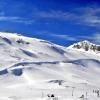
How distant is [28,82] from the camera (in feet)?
593

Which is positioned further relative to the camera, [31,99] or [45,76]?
[45,76]

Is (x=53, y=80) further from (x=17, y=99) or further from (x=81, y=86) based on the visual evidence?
(x=17, y=99)

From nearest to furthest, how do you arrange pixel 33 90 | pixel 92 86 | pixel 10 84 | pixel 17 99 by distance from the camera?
pixel 17 99
pixel 33 90
pixel 10 84
pixel 92 86

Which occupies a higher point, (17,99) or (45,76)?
Result: (45,76)

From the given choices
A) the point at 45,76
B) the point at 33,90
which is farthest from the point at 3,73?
the point at 33,90

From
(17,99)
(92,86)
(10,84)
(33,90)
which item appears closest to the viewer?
(17,99)

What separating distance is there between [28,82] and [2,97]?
4316cm

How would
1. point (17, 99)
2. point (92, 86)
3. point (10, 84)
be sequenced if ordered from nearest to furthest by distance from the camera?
point (17, 99)
point (10, 84)
point (92, 86)

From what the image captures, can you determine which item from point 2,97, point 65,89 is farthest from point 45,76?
point 2,97

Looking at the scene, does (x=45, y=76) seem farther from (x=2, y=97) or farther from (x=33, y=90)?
(x=2, y=97)

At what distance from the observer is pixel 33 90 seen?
161625mm

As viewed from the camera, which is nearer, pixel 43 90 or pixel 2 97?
pixel 2 97

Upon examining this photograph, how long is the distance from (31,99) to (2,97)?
33.5 feet

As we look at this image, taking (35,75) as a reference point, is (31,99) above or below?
below
